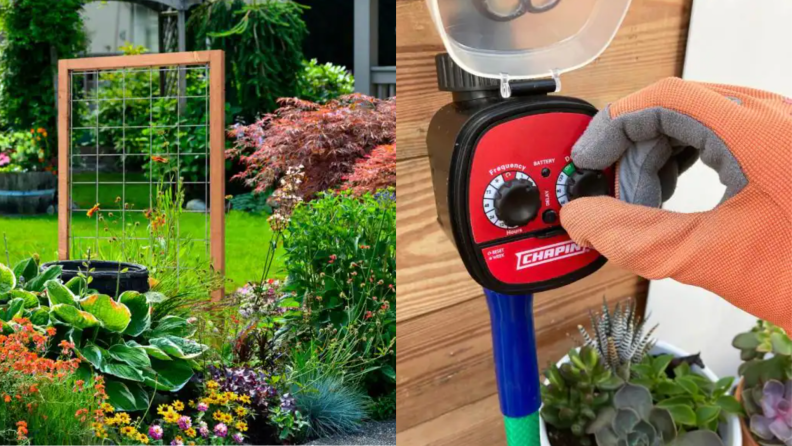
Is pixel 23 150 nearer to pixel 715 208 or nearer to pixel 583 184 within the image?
pixel 583 184

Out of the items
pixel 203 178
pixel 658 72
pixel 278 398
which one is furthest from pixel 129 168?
pixel 658 72

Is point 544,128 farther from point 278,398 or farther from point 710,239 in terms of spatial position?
point 278,398

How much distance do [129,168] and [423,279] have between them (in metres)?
1.26

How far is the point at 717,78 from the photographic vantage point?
100 cm

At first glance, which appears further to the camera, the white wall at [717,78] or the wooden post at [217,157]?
the wooden post at [217,157]

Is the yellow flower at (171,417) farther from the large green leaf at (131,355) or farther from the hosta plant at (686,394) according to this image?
the hosta plant at (686,394)

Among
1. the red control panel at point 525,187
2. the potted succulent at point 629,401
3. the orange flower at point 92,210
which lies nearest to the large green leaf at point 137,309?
the orange flower at point 92,210

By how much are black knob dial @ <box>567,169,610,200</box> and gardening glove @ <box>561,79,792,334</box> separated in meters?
0.03

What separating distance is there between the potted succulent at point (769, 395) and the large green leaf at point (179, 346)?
3.99 ft

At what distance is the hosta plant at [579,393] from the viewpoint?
77 cm

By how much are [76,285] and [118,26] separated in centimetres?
66

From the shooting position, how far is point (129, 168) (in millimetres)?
1871

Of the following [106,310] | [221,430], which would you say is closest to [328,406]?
[221,430]

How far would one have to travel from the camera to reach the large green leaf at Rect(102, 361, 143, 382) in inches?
58.9
